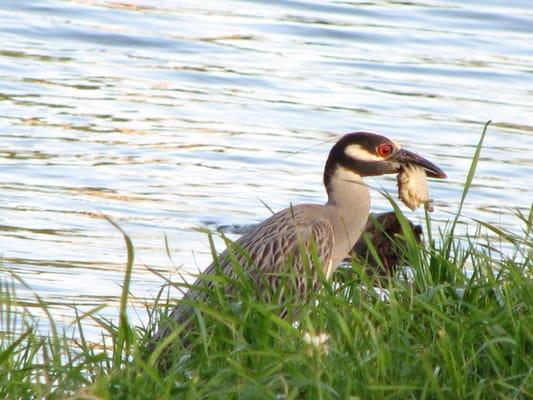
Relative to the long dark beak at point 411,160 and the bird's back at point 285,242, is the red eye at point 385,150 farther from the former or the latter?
the bird's back at point 285,242

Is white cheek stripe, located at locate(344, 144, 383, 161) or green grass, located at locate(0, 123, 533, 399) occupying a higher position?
green grass, located at locate(0, 123, 533, 399)

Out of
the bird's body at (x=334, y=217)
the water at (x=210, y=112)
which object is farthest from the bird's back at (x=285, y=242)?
the water at (x=210, y=112)

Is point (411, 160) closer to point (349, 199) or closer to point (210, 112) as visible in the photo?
point (349, 199)

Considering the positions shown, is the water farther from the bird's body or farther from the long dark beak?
the long dark beak

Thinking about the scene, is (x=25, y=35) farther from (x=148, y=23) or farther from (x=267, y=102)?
(x=267, y=102)

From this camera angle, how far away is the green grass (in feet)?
15.3

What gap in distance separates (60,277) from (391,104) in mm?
5386

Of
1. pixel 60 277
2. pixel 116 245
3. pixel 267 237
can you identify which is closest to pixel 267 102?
pixel 116 245

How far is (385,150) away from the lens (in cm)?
767

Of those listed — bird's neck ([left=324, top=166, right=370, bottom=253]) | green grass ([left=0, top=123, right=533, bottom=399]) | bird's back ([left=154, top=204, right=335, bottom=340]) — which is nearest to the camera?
green grass ([left=0, top=123, right=533, bottom=399])

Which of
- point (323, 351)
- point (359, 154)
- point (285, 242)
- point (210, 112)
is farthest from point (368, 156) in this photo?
point (210, 112)

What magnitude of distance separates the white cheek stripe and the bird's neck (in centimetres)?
8

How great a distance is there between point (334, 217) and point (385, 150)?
0.46 meters

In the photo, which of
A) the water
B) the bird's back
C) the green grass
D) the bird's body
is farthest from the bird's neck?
the green grass
